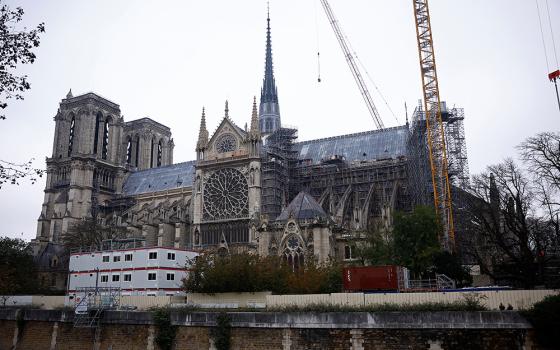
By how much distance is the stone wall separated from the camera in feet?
75.7

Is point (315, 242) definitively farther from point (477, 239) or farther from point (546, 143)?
point (546, 143)

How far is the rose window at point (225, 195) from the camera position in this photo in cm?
6562

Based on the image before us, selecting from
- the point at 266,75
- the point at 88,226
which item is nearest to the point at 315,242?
the point at 88,226

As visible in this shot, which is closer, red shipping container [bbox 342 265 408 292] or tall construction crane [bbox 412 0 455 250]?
red shipping container [bbox 342 265 408 292]

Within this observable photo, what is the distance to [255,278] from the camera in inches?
1407

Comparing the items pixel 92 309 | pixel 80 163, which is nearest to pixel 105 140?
pixel 80 163

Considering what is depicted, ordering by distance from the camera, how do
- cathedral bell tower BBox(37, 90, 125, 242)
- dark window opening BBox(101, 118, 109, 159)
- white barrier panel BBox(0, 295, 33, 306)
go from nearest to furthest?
Answer: 1. white barrier panel BBox(0, 295, 33, 306)
2. cathedral bell tower BBox(37, 90, 125, 242)
3. dark window opening BBox(101, 118, 109, 159)

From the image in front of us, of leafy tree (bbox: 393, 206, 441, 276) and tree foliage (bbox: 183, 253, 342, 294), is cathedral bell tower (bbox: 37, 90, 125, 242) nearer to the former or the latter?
tree foliage (bbox: 183, 253, 342, 294)

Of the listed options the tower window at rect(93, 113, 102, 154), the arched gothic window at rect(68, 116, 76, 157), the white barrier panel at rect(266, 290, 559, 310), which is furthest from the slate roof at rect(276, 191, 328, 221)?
the arched gothic window at rect(68, 116, 76, 157)

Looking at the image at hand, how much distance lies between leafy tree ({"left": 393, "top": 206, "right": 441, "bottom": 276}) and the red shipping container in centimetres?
780

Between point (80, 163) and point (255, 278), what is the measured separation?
61.7 metres

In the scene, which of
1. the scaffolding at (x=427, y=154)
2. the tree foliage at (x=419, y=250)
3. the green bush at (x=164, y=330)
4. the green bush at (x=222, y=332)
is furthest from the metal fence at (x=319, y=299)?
the scaffolding at (x=427, y=154)

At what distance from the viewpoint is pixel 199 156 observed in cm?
7144

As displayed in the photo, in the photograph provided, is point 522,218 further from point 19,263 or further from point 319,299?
point 19,263
